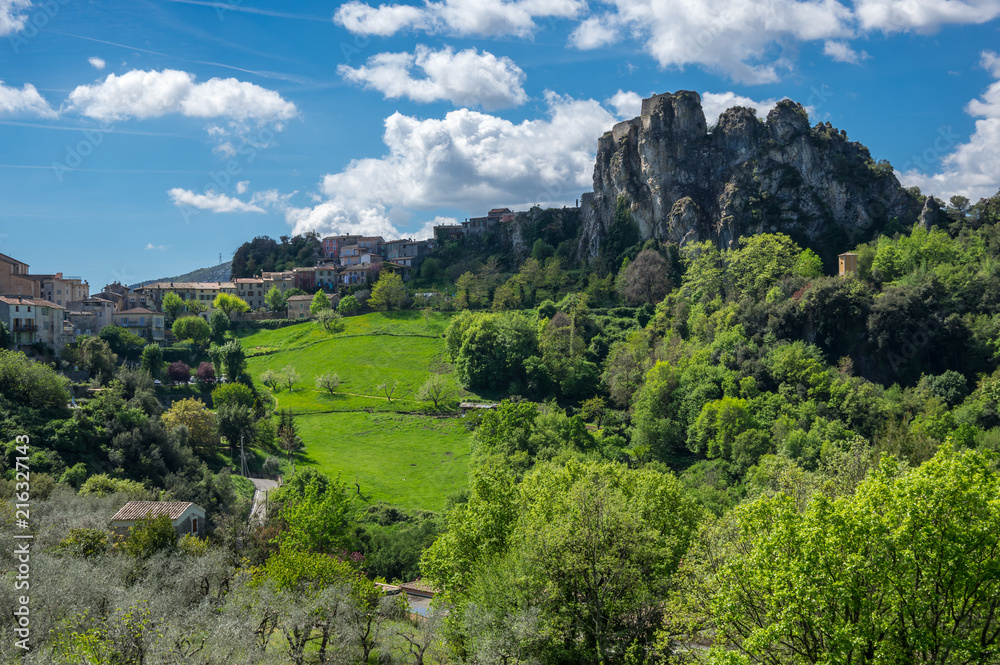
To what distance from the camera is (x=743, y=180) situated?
266ft

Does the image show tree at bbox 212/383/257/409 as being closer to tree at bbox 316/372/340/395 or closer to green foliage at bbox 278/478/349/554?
tree at bbox 316/372/340/395

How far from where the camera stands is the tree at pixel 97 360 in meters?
57.7

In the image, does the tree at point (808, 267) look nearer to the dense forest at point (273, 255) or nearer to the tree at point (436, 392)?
the tree at point (436, 392)

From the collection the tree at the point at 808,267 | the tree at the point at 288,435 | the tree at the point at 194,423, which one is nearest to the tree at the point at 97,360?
the tree at the point at 194,423

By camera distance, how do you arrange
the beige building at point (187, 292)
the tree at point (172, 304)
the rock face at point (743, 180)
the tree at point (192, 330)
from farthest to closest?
the beige building at point (187, 292) < the tree at point (172, 304) < the tree at point (192, 330) < the rock face at point (743, 180)

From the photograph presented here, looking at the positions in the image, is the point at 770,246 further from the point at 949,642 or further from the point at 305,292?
the point at 305,292

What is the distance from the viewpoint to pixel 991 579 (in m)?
13.3

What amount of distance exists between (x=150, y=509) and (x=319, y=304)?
2736 inches

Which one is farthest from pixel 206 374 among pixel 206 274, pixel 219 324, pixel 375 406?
pixel 206 274

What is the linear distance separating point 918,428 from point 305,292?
298ft

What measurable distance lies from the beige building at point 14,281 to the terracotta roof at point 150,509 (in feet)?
138

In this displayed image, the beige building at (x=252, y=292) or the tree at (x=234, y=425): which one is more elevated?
the beige building at (x=252, y=292)

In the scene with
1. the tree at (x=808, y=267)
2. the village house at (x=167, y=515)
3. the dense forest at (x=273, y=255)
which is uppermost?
the dense forest at (x=273, y=255)

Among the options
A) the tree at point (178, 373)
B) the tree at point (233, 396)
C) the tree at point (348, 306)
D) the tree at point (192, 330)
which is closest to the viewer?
the tree at point (233, 396)
